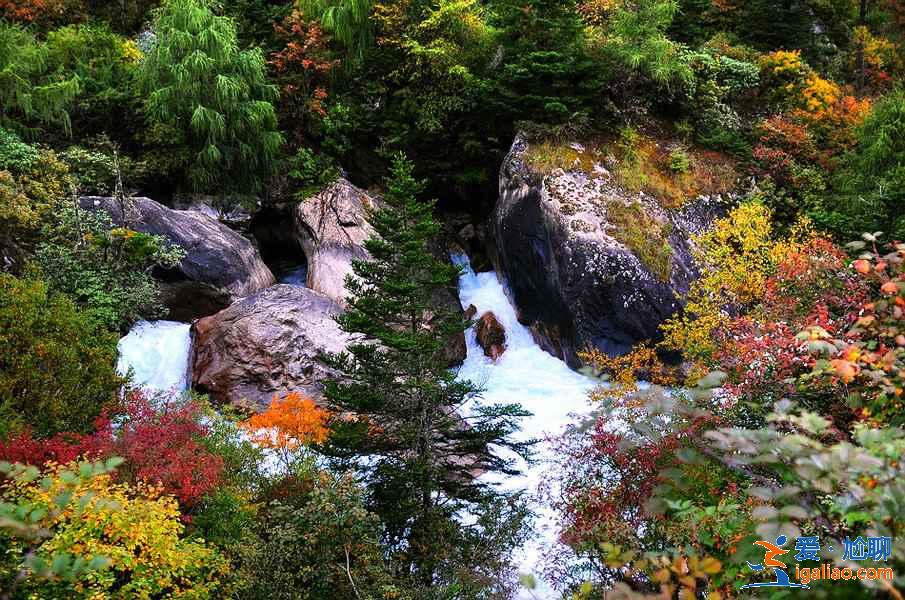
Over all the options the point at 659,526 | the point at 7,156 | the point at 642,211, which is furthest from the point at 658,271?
the point at 7,156

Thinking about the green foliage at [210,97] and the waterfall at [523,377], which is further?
the green foliage at [210,97]

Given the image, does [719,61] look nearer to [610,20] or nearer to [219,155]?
[610,20]

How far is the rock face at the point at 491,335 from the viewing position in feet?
62.0

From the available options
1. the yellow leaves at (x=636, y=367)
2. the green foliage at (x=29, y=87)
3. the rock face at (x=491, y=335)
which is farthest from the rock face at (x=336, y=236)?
the green foliage at (x=29, y=87)

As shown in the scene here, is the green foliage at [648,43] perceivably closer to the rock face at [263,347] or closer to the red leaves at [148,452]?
the rock face at [263,347]

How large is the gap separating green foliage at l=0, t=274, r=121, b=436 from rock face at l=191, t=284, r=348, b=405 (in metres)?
3.85

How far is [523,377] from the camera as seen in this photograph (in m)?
17.9

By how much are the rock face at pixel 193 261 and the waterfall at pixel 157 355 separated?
38.8 inches

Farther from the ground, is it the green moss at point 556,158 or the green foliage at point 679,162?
the green moss at point 556,158

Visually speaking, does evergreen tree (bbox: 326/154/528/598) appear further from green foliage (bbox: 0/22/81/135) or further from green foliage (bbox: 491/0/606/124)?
green foliage (bbox: 0/22/81/135)

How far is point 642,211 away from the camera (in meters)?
17.7

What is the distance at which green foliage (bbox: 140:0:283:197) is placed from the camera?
18.9m

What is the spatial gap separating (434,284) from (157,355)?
9.39 metres

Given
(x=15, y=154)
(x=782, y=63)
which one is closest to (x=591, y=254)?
(x=782, y=63)
